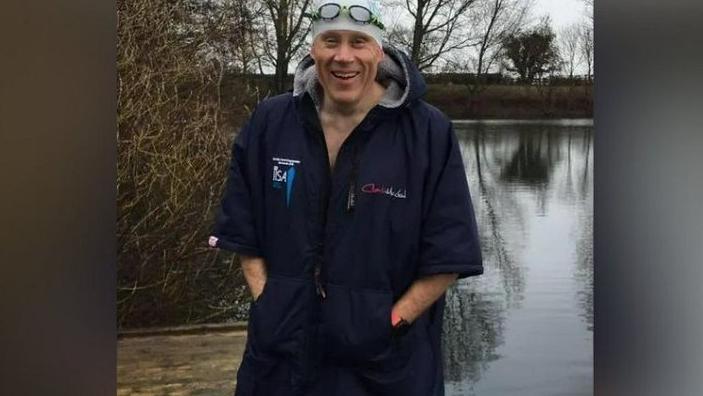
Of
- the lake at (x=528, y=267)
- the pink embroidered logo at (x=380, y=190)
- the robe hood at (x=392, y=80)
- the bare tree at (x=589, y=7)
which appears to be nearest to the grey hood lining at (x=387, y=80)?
the robe hood at (x=392, y=80)

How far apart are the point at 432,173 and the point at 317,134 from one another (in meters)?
0.28

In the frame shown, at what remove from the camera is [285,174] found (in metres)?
1.97

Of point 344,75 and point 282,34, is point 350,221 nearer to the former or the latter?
point 344,75

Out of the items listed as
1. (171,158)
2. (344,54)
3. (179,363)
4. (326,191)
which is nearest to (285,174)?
(326,191)

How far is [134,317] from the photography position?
3.94m

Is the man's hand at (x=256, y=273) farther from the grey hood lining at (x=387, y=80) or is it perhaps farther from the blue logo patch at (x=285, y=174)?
the grey hood lining at (x=387, y=80)

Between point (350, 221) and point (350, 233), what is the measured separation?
3 cm

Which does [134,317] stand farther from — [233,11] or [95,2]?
[95,2]

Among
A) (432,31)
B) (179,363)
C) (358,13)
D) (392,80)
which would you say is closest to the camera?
(358,13)

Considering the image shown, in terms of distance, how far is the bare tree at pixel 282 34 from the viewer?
135 inches

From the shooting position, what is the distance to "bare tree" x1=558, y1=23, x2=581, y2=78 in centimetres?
330

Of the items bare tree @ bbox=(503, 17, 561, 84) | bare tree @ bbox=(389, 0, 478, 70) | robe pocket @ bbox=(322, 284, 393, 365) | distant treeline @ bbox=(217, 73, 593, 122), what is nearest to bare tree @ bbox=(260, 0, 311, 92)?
bare tree @ bbox=(389, 0, 478, 70)

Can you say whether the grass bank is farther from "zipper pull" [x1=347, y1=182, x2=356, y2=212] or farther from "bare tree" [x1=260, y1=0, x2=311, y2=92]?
"zipper pull" [x1=347, y1=182, x2=356, y2=212]

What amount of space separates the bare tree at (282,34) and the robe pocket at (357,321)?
1653 millimetres
